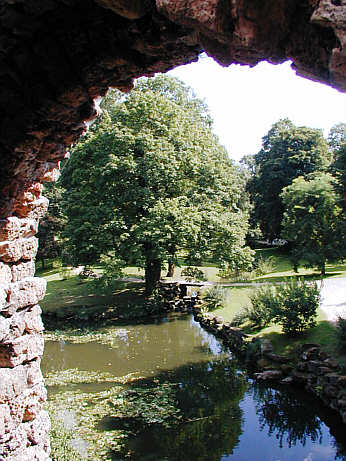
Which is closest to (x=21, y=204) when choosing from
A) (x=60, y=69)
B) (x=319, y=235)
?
(x=60, y=69)

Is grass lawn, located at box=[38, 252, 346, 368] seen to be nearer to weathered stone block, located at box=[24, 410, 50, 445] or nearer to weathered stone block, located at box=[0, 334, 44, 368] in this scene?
weathered stone block, located at box=[24, 410, 50, 445]

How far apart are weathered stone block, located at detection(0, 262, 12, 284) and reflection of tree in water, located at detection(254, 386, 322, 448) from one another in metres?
5.89

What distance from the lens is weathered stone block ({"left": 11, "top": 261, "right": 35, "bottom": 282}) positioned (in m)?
4.70

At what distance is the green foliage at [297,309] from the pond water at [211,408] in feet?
6.02

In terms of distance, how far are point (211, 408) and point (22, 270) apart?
577cm

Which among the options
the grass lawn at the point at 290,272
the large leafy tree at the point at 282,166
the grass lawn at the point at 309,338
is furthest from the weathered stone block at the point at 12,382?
the large leafy tree at the point at 282,166

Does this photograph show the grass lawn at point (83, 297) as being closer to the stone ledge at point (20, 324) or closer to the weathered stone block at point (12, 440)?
the stone ledge at point (20, 324)

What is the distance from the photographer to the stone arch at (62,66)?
7.17 ft

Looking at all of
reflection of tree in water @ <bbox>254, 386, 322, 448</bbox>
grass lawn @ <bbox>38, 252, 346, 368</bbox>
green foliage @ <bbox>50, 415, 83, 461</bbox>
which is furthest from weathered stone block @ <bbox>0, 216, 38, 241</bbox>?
grass lawn @ <bbox>38, 252, 346, 368</bbox>

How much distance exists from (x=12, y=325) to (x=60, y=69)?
2.85m

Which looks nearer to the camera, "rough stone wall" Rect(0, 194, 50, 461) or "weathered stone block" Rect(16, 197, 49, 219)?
"rough stone wall" Rect(0, 194, 50, 461)

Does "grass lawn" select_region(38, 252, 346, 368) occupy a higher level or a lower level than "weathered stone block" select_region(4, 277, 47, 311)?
lower

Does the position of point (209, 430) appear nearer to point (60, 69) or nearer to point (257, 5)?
point (60, 69)

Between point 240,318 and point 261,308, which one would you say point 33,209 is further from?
point 240,318
